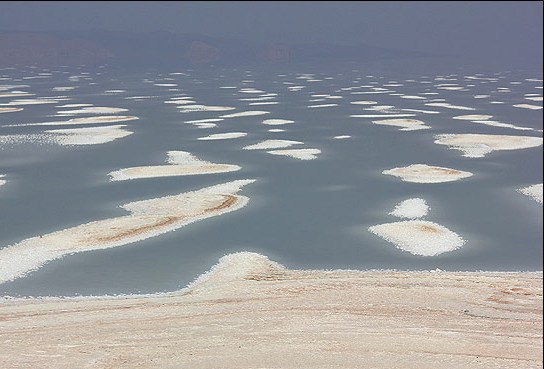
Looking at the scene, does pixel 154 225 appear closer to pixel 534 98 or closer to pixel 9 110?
pixel 9 110

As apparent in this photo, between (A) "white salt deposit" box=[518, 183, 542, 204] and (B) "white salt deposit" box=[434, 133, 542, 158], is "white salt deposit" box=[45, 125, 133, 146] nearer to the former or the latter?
(B) "white salt deposit" box=[434, 133, 542, 158]

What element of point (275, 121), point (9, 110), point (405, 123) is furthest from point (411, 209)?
point (9, 110)

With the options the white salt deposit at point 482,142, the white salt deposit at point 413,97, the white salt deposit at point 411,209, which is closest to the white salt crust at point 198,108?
the white salt deposit at point 413,97

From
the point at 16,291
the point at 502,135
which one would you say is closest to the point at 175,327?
the point at 16,291

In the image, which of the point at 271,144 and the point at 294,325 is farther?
the point at 271,144

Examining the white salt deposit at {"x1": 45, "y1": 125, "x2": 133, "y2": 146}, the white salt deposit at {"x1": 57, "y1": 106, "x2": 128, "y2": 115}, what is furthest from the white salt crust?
the white salt deposit at {"x1": 45, "y1": 125, "x2": 133, "y2": 146}

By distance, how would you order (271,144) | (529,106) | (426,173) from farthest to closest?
(529,106) → (271,144) → (426,173)

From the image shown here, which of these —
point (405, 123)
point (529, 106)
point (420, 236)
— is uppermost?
point (420, 236)

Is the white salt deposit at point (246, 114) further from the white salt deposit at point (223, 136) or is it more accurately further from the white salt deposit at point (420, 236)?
the white salt deposit at point (420, 236)

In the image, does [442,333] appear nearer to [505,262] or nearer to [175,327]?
[175,327]
